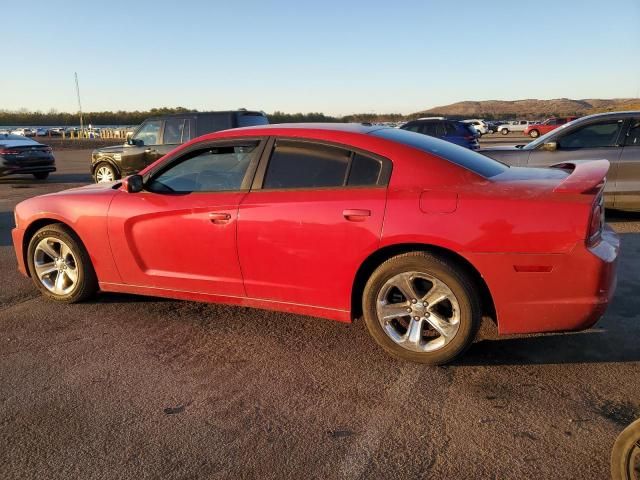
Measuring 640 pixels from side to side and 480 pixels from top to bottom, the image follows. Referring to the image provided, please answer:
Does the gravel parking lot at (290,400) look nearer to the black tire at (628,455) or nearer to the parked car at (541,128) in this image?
the black tire at (628,455)

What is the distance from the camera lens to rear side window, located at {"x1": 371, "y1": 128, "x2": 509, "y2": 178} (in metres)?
3.65

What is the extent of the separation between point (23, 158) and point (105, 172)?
3.10 meters

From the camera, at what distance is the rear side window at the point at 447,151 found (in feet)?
12.0

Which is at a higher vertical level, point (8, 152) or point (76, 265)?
point (8, 152)

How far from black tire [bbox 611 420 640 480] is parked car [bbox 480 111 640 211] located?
6.09 metres

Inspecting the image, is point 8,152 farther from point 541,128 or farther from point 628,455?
point 541,128

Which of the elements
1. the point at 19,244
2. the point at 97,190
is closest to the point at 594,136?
the point at 97,190

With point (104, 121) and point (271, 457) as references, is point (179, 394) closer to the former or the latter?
point (271, 457)

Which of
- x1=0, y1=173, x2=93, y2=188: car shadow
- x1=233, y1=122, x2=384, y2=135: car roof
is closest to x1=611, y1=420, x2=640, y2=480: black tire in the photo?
x1=233, y1=122, x2=384, y2=135: car roof

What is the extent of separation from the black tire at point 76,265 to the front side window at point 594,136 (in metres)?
6.71

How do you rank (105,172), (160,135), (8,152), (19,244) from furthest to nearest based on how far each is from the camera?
(8,152), (105,172), (160,135), (19,244)

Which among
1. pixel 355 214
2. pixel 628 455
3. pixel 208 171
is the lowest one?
pixel 628 455

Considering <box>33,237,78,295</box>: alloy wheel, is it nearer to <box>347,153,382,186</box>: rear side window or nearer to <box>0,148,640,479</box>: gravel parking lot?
<box>0,148,640,479</box>: gravel parking lot

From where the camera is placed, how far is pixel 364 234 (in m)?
3.43
